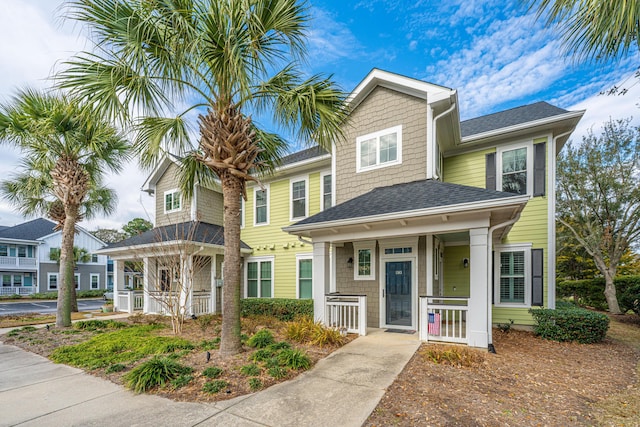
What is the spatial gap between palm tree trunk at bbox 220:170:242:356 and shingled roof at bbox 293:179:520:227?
2.52 metres

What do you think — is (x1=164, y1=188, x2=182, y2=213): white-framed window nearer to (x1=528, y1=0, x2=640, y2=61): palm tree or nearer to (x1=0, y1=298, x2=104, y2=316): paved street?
(x1=0, y1=298, x2=104, y2=316): paved street

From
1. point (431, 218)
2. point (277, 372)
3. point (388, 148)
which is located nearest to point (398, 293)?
point (431, 218)

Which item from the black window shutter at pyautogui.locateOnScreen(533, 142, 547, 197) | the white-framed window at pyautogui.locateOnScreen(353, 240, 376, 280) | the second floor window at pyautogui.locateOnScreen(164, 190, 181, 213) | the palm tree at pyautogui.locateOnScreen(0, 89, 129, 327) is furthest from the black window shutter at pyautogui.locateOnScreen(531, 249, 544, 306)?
the second floor window at pyautogui.locateOnScreen(164, 190, 181, 213)

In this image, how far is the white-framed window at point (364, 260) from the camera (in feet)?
29.1

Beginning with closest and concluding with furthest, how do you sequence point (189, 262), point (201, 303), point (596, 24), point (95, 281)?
point (596, 24), point (189, 262), point (201, 303), point (95, 281)

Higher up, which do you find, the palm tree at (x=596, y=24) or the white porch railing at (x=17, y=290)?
the palm tree at (x=596, y=24)

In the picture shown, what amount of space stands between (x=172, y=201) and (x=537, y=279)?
1445cm

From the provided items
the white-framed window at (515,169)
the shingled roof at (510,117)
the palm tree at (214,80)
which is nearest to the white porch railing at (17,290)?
the palm tree at (214,80)

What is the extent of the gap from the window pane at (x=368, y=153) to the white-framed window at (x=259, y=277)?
582cm

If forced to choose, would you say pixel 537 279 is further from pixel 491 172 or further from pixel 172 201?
pixel 172 201

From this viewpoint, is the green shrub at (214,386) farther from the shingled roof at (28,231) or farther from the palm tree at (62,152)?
the shingled roof at (28,231)

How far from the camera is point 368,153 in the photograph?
9508mm

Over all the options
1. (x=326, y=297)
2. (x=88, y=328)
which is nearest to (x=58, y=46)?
(x=326, y=297)

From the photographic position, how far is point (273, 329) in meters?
8.60
